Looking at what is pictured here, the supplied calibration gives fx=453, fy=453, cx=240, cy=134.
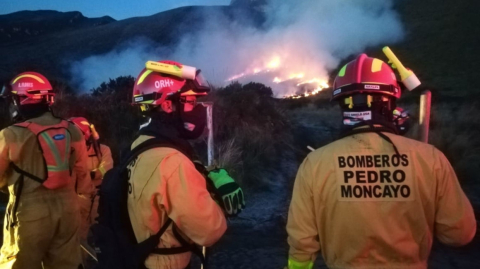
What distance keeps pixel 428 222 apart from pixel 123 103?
9984 millimetres

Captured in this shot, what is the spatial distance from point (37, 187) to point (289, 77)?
2542 centimetres

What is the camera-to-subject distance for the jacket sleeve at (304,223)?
256 cm

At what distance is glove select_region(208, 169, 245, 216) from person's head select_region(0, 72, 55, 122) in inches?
95.0

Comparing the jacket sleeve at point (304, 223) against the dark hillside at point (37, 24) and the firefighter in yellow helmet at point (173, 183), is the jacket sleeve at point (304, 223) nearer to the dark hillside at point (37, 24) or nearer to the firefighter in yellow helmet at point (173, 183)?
the firefighter in yellow helmet at point (173, 183)

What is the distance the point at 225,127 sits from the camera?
11.4 m

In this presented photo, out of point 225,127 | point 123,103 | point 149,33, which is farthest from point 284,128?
point 149,33

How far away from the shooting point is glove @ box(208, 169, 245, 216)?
2688 mm

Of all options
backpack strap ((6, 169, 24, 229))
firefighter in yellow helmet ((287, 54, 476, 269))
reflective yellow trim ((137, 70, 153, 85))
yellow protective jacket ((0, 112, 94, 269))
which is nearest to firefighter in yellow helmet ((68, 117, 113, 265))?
yellow protective jacket ((0, 112, 94, 269))

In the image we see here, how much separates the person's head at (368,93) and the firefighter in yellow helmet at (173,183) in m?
0.82

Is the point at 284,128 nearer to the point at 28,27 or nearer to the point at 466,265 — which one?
the point at 466,265

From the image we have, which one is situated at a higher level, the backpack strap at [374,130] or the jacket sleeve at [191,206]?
the backpack strap at [374,130]

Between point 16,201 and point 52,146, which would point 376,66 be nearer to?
point 52,146

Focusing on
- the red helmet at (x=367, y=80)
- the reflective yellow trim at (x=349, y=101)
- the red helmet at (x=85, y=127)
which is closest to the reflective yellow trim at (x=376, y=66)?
the red helmet at (x=367, y=80)

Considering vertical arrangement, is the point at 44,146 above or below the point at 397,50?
below
